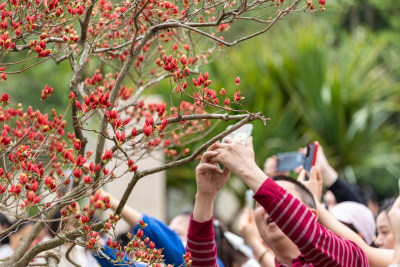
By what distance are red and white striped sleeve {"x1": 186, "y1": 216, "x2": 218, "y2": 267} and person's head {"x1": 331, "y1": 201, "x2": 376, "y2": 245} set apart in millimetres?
1552

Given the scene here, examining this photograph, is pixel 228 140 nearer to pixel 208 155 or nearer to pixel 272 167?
pixel 208 155

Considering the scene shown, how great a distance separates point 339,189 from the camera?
193 inches

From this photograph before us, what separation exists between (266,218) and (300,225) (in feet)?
2.14

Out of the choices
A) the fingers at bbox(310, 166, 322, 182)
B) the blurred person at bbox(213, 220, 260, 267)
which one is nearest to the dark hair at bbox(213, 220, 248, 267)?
the blurred person at bbox(213, 220, 260, 267)

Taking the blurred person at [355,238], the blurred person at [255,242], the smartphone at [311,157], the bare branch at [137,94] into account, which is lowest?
the blurred person at [255,242]

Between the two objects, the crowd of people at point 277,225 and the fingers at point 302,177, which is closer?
the crowd of people at point 277,225

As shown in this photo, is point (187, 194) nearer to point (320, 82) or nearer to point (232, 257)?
point (320, 82)

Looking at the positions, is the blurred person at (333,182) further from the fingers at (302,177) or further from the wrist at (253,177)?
the wrist at (253,177)

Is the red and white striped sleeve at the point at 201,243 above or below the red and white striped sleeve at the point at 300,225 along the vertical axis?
below

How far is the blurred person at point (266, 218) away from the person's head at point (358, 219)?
1.26m

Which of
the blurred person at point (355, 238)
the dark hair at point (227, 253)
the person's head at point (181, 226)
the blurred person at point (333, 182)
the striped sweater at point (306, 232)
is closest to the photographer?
the striped sweater at point (306, 232)

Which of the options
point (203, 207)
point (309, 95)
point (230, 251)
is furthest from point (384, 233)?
point (309, 95)

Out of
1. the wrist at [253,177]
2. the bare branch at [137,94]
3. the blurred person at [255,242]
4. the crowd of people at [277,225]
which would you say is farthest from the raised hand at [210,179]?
the blurred person at [255,242]

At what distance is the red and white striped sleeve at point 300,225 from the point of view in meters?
2.26
